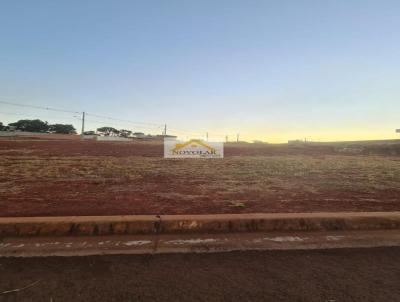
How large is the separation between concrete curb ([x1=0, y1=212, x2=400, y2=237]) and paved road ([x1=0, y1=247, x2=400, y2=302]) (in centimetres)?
66

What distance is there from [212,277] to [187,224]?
124 cm

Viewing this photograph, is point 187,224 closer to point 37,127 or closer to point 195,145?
Result: point 195,145

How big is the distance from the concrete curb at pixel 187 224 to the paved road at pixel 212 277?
660 millimetres

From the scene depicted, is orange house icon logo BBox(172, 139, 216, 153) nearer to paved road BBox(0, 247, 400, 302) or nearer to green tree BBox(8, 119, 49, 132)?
paved road BBox(0, 247, 400, 302)

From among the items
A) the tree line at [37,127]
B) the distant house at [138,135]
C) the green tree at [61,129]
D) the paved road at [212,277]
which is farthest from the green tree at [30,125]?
the paved road at [212,277]

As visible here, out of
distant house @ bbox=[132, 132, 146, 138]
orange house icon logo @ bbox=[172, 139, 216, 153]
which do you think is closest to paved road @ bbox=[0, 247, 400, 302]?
orange house icon logo @ bbox=[172, 139, 216, 153]

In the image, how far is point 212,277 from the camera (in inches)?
99.3

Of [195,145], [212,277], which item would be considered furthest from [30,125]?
[212,277]

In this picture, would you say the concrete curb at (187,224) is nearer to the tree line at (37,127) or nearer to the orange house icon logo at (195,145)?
the orange house icon logo at (195,145)

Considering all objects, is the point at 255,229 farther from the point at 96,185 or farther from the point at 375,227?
the point at 96,185

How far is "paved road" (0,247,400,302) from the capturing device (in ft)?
7.39

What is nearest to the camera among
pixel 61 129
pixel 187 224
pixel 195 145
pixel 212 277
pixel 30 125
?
pixel 212 277

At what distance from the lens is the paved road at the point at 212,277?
2254 mm

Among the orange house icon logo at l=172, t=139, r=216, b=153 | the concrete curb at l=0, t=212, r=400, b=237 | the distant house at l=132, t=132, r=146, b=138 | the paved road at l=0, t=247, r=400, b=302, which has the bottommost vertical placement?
the paved road at l=0, t=247, r=400, b=302
